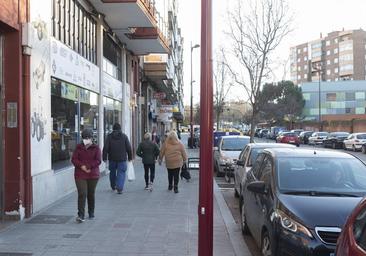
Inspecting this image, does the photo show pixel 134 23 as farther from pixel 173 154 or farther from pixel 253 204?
pixel 253 204

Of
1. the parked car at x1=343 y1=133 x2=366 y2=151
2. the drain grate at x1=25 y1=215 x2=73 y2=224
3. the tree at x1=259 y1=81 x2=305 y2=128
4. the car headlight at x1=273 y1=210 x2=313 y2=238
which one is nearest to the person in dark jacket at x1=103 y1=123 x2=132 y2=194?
the drain grate at x1=25 y1=215 x2=73 y2=224

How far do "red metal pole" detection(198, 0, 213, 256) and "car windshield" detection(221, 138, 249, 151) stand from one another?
46.3 ft

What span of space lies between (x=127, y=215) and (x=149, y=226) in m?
1.14

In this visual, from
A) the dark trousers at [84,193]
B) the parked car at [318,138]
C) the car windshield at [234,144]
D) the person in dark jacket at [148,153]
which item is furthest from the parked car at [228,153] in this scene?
the parked car at [318,138]

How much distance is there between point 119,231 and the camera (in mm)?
8625

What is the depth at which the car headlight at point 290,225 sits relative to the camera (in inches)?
215

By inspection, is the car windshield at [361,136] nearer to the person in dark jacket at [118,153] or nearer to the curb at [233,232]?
the curb at [233,232]

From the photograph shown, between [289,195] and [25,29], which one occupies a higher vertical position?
[25,29]

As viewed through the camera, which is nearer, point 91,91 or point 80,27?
point 80,27

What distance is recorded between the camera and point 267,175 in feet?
24.2

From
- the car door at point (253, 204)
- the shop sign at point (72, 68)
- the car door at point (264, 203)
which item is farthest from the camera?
the shop sign at point (72, 68)

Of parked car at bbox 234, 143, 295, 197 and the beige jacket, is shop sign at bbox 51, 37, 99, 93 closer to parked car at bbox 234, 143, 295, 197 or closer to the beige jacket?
the beige jacket

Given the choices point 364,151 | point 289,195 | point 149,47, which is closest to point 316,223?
point 289,195

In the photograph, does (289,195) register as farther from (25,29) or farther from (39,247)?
(25,29)
